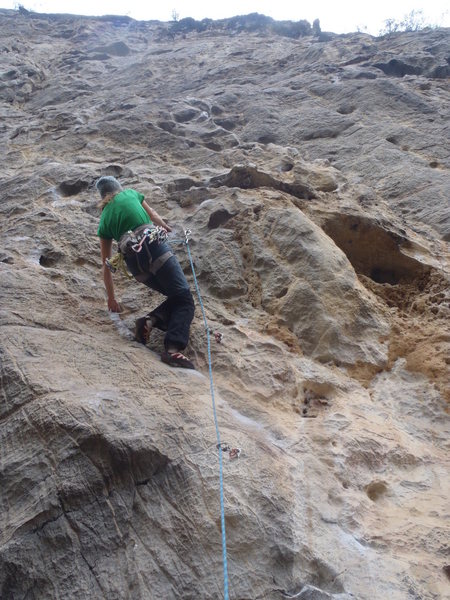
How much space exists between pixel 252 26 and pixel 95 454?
18007 millimetres

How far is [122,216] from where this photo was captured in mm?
4367

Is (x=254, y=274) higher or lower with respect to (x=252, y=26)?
lower

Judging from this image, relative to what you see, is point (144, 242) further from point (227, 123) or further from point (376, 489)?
point (227, 123)

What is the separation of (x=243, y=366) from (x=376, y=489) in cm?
132

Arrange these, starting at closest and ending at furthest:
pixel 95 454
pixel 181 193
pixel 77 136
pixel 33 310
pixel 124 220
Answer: pixel 95 454 < pixel 33 310 < pixel 124 220 < pixel 181 193 < pixel 77 136

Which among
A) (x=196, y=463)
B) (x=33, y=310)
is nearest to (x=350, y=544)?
(x=196, y=463)

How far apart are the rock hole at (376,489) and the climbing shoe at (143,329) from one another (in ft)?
6.59

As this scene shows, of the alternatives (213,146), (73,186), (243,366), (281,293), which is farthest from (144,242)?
(213,146)

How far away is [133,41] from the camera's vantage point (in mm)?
17266

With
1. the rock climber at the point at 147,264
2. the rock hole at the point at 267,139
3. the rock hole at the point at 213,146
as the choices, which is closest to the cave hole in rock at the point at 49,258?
the rock climber at the point at 147,264

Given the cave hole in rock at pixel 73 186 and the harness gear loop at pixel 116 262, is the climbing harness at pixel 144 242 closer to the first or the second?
the harness gear loop at pixel 116 262

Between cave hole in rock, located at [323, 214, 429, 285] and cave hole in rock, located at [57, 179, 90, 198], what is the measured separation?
3.29 m

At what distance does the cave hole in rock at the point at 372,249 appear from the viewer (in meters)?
5.36

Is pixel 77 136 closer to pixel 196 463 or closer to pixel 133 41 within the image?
pixel 196 463
